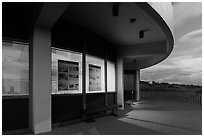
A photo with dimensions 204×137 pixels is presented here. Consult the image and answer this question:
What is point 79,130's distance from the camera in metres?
5.09

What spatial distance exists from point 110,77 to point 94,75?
1.68 m

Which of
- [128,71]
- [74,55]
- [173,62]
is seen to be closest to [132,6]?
[74,55]

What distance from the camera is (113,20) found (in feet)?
19.8

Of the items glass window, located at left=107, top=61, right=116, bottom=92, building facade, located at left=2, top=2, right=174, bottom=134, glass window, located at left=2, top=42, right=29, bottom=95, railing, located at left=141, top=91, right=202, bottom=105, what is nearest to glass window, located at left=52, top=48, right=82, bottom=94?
building facade, located at left=2, top=2, right=174, bottom=134

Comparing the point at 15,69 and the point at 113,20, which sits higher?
the point at 113,20

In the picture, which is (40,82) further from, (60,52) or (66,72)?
(66,72)

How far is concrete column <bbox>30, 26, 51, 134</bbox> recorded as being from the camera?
15.6ft

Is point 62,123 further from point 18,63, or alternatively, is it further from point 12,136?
point 18,63

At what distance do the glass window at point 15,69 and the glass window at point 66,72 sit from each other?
96 centimetres

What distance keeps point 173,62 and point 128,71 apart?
13701mm

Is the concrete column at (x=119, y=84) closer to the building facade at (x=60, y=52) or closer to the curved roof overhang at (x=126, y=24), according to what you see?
the curved roof overhang at (x=126, y=24)

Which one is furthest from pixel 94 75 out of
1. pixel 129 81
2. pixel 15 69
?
pixel 129 81

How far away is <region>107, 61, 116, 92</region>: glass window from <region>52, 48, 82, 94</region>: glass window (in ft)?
8.18

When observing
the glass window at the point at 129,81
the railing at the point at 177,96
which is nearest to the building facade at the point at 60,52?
the railing at the point at 177,96
